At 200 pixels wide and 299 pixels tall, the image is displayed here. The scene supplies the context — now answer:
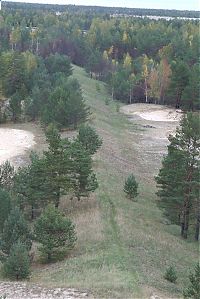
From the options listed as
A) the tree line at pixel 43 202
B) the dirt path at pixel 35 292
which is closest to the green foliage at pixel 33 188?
the tree line at pixel 43 202

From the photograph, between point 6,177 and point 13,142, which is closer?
point 6,177

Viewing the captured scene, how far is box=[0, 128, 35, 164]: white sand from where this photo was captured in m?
55.1

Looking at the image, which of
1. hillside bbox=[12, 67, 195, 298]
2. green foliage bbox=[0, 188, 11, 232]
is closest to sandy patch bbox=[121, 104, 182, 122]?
hillside bbox=[12, 67, 195, 298]

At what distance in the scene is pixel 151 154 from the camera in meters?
60.7

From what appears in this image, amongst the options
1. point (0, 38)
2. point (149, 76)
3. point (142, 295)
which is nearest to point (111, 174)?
point (142, 295)

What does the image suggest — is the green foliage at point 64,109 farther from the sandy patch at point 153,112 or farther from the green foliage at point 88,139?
the sandy patch at point 153,112

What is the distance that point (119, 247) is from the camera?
3044cm

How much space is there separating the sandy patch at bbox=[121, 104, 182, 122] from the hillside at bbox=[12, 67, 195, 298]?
90.1 feet

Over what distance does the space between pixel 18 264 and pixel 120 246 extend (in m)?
6.54

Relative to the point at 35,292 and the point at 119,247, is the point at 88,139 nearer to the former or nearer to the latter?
the point at 119,247

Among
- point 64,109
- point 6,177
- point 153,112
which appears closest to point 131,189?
point 6,177

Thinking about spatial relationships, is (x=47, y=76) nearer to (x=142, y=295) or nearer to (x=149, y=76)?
(x=149, y=76)

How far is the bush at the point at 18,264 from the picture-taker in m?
26.7

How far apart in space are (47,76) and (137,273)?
192 ft
